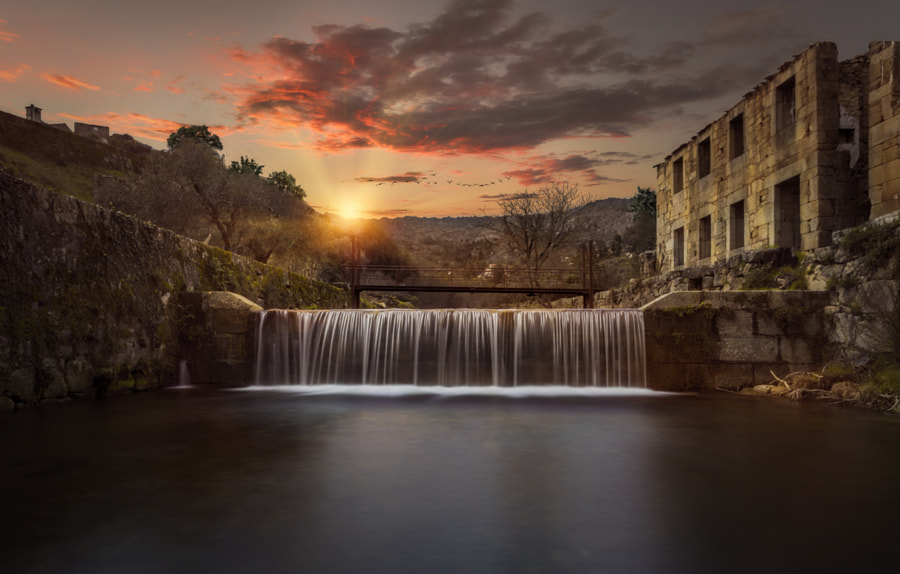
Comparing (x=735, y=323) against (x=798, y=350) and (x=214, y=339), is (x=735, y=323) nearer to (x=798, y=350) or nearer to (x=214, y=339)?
(x=798, y=350)

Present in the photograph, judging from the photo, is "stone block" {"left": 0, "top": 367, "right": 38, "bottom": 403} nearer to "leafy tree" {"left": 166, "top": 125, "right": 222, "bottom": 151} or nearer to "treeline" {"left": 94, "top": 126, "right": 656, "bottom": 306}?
"treeline" {"left": 94, "top": 126, "right": 656, "bottom": 306}

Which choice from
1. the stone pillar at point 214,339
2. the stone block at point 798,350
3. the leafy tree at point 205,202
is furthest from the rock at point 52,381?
the leafy tree at point 205,202

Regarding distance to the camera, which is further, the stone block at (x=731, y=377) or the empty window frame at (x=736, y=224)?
the empty window frame at (x=736, y=224)

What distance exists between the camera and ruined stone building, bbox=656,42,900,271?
42.0 feet

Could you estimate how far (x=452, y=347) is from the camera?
11.6 metres

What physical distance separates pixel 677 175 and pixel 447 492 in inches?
841

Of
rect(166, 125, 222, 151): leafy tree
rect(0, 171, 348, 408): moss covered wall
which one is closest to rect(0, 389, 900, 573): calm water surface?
rect(0, 171, 348, 408): moss covered wall

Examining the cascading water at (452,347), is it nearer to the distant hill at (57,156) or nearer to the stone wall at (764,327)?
the stone wall at (764,327)

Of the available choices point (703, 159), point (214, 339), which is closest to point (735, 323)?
point (214, 339)

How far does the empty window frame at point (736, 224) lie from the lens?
1836 centimetres

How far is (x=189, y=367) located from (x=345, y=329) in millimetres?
2968

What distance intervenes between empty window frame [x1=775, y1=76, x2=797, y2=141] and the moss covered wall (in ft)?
Answer: 48.3

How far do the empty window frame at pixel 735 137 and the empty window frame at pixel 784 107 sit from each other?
2.61 metres

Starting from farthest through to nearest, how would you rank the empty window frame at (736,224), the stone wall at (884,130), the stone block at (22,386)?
1. the empty window frame at (736,224)
2. the stone wall at (884,130)
3. the stone block at (22,386)
